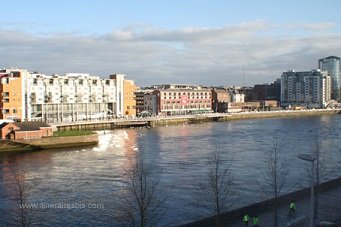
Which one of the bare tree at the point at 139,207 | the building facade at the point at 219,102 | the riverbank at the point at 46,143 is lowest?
the bare tree at the point at 139,207

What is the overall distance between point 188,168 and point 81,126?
26.8m

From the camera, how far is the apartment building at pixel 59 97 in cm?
4356

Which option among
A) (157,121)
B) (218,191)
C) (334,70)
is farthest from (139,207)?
(334,70)

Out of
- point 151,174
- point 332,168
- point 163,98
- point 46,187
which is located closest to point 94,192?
point 46,187

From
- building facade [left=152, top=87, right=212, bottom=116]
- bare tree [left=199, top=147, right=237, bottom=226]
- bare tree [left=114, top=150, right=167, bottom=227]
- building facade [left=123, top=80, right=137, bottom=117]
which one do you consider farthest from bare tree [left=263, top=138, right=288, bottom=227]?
building facade [left=152, top=87, right=212, bottom=116]

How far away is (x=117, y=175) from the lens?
18.2 m

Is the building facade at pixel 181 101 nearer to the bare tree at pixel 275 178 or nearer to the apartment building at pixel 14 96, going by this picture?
the apartment building at pixel 14 96

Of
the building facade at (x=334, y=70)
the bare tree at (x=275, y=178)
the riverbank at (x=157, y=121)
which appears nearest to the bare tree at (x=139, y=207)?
the bare tree at (x=275, y=178)

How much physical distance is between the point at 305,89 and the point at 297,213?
350 ft

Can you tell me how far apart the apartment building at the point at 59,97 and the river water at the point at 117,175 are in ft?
58.0

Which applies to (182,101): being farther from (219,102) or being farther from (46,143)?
(46,143)

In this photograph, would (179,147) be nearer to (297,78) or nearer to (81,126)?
(81,126)

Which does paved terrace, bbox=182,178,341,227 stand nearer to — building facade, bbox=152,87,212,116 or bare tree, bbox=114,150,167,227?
bare tree, bbox=114,150,167,227

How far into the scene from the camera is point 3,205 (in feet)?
45.8
